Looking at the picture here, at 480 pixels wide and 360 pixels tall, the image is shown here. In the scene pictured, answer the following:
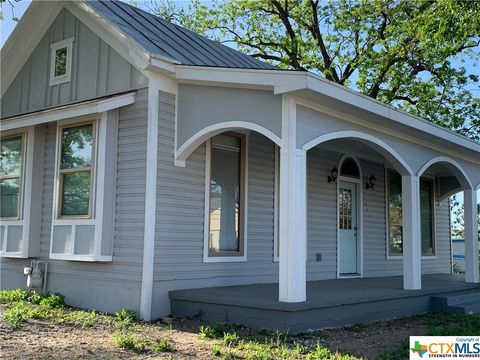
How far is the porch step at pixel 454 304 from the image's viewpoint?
339 inches

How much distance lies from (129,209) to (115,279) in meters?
0.96

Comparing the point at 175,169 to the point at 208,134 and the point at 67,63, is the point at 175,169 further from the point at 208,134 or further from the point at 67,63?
the point at 67,63

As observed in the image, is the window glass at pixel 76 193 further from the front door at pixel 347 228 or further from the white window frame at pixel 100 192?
the front door at pixel 347 228

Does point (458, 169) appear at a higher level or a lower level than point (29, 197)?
higher

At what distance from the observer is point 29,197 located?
8.55 m

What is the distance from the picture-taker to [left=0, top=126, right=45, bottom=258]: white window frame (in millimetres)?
8469

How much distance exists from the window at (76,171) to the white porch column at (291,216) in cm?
285

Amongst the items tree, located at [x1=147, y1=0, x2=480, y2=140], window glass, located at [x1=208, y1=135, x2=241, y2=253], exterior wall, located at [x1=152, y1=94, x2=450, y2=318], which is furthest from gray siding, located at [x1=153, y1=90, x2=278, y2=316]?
tree, located at [x1=147, y1=0, x2=480, y2=140]

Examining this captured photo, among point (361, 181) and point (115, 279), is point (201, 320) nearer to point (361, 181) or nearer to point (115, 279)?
point (115, 279)

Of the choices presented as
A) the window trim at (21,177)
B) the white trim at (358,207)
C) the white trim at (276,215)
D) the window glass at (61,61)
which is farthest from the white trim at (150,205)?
the white trim at (358,207)

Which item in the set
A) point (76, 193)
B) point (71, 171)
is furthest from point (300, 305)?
point (71, 171)

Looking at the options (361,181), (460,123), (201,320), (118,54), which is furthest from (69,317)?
(460,123)

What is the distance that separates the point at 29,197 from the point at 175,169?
8.98 ft

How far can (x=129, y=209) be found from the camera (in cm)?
724
